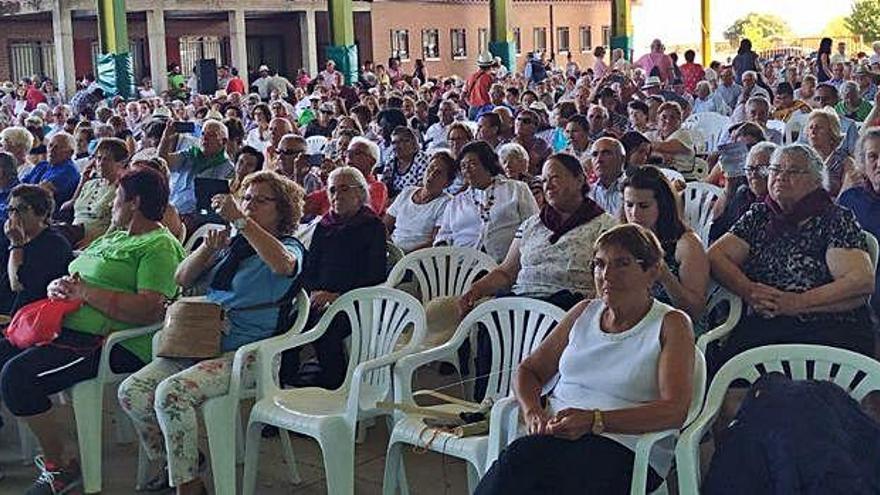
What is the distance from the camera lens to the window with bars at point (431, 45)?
1188 inches

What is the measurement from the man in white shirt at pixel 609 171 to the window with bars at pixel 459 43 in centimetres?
2625

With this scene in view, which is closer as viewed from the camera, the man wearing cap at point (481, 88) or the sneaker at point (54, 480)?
the sneaker at point (54, 480)

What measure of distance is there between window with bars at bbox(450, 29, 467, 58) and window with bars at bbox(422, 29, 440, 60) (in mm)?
725

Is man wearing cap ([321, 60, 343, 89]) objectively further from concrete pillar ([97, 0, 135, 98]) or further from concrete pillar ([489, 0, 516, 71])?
concrete pillar ([489, 0, 516, 71])

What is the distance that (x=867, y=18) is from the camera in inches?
1563

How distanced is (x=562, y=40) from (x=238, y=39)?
12.2 m

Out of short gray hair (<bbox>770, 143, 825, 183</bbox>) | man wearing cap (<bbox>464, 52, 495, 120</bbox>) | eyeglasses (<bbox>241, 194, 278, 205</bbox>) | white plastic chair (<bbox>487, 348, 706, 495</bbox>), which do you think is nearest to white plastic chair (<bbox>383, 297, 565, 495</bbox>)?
white plastic chair (<bbox>487, 348, 706, 495</bbox>)

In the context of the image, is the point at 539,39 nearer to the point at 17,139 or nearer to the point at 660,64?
the point at 660,64

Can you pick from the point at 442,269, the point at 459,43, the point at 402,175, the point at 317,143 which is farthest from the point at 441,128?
the point at 459,43

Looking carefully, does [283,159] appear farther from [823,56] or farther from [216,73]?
[216,73]

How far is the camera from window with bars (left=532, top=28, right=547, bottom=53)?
33.2 meters

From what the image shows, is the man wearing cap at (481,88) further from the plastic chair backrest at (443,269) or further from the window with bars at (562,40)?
the window with bars at (562,40)

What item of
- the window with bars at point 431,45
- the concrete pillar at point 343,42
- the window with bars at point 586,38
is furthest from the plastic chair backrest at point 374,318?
the window with bars at point 586,38

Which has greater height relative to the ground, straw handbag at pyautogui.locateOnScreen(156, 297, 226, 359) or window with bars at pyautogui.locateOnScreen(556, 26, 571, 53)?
window with bars at pyautogui.locateOnScreen(556, 26, 571, 53)
